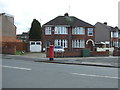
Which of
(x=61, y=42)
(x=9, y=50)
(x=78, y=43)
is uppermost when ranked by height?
(x=61, y=42)

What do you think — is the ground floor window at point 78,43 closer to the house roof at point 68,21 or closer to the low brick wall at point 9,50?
the house roof at point 68,21

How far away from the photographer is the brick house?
36.9 m

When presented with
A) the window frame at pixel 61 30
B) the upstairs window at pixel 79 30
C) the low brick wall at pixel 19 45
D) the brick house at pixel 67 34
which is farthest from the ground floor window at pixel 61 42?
the low brick wall at pixel 19 45

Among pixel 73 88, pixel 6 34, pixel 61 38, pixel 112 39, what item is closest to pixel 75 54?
pixel 61 38

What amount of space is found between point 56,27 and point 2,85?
30.5 meters

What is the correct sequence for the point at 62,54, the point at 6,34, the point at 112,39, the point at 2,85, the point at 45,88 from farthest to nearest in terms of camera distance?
the point at 112,39 → the point at 6,34 → the point at 62,54 → the point at 2,85 → the point at 45,88

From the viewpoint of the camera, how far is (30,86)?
6.82 metres

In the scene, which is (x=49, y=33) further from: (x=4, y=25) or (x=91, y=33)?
(x=4, y=25)

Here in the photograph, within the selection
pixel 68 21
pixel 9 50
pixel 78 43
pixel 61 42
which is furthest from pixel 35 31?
pixel 9 50

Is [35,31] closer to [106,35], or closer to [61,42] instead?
[61,42]

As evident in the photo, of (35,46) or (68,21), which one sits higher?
(68,21)

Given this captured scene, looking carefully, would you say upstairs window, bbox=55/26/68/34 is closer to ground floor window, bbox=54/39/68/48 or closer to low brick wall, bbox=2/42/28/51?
ground floor window, bbox=54/39/68/48

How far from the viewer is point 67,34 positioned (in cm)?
3712

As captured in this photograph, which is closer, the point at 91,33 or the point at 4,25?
the point at 91,33
